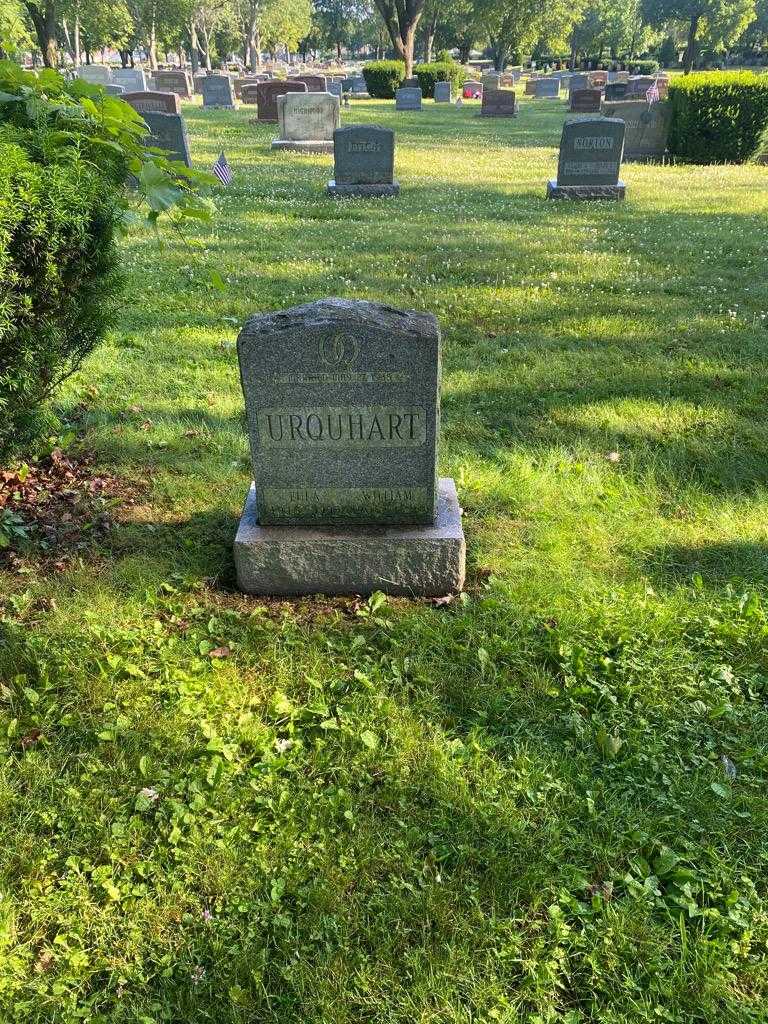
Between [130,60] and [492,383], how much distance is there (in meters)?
81.0

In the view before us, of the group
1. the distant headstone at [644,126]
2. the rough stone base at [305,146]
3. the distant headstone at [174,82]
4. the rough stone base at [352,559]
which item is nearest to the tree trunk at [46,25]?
the distant headstone at [174,82]

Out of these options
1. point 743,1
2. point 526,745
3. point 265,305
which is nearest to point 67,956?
point 526,745

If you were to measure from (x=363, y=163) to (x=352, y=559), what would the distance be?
12116 mm

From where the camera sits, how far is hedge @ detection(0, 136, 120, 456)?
117 inches

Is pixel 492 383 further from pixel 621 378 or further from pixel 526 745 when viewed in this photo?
pixel 526 745

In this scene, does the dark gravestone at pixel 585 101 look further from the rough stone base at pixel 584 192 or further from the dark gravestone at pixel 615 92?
the rough stone base at pixel 584 192

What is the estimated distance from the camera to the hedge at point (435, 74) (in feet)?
119

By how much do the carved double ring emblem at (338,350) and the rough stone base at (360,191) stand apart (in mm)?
11423

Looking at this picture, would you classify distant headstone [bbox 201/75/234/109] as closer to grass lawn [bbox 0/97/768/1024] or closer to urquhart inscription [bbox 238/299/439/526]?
grass lawn [bbox 0/97/768/1024]

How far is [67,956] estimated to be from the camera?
84.7 inches

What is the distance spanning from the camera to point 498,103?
3034 cm

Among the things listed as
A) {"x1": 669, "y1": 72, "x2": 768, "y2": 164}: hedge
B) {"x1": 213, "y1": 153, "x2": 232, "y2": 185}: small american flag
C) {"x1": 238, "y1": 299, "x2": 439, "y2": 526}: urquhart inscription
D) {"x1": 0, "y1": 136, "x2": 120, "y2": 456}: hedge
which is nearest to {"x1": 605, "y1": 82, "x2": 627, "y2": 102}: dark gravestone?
{"x1": 669, "y1": 72, "x2": 768, "y2": 164}: hedge

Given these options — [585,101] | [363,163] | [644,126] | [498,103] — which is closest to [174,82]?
[498,103]

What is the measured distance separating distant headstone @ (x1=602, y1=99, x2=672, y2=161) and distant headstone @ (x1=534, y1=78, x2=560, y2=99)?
25.9 m
